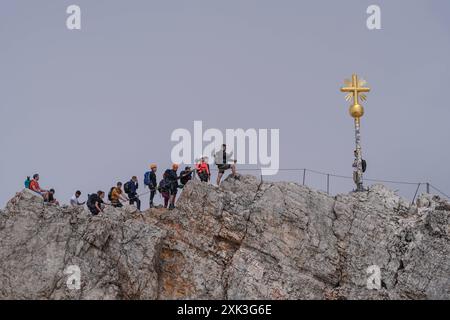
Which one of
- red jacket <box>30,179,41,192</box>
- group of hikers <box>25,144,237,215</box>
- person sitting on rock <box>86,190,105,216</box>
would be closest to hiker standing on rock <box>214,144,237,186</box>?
group of hikers <box>25,144,237,215</box>

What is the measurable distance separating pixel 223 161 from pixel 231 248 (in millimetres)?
5347

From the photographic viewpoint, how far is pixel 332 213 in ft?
168

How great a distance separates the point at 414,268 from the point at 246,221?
9.56 m

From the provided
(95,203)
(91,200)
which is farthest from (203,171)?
(91,200)

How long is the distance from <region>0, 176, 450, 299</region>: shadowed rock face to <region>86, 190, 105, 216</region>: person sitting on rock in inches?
21.4

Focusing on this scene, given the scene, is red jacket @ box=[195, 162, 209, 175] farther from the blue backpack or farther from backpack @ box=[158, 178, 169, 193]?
the blue backpack

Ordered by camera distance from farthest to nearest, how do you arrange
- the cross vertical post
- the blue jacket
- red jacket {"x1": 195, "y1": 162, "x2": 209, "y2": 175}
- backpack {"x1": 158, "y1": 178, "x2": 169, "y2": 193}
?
the cross vertical post
the blue jacket
red jacket {"x1": 195, "y1": 162, "x2": 209, "y2": 175}
backpack {"x1": 158, "y1": 178, "x2": 169, "y2": 193}

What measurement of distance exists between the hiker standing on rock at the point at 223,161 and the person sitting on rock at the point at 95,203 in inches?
273

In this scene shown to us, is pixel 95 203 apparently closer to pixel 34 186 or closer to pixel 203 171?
pixel 34 186

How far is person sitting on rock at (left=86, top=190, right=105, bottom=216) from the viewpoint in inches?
1962

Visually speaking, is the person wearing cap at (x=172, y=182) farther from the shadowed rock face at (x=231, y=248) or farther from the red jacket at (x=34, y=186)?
the red jacket at (x=34, y=186)

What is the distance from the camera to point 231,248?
162ft

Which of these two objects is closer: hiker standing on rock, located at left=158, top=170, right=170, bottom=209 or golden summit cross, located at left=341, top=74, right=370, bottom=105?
hiker standing on rock, located at left=158, top=170, right=170, bottom=209
